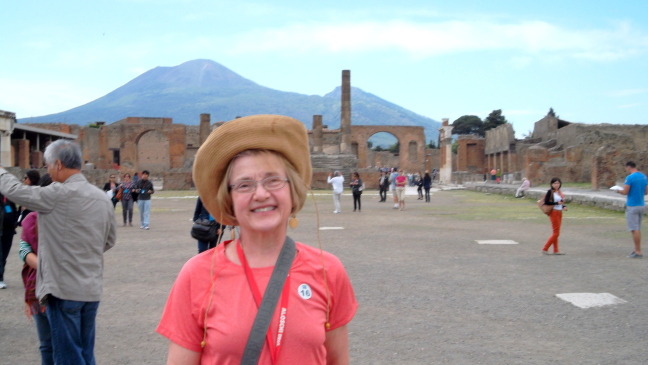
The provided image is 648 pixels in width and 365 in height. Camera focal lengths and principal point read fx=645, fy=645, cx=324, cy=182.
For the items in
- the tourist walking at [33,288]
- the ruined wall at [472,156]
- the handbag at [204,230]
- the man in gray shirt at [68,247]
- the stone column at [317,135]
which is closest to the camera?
the man in gray shirt at [68,247]

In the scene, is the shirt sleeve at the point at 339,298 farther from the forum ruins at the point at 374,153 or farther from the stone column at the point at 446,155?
the stone column at the point at 446,155

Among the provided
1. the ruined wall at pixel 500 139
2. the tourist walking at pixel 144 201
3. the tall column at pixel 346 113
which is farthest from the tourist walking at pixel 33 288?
the tall column at pixel 346 113

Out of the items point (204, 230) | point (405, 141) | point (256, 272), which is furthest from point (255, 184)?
point (405, 141)

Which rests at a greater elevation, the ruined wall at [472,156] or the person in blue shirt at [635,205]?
the ruined wall at [472,156]

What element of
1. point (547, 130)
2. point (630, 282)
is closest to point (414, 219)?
point (630, 282)

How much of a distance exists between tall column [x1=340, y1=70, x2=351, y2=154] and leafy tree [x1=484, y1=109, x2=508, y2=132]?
150 feet

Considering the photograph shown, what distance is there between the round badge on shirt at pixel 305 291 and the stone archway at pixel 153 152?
64.2 meters

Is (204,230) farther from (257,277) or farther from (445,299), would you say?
(257,277)

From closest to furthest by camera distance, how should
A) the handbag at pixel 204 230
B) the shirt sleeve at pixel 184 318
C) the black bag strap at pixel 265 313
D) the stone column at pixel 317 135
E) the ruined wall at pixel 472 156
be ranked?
the black bag strap at pixel 265 313 < the shirt sleeve at pixel 184 318 < the handbag at pixel 204 230 < the stone column at pixel 317 135 < the ruined wall at pixel 472 156

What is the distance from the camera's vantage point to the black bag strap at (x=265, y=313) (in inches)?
74.9

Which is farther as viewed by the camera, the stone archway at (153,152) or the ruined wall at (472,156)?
the stone archway at (153,152)

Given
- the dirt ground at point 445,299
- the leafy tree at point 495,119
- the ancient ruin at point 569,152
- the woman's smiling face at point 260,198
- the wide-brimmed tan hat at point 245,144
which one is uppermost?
the leafy tree at point 495,119

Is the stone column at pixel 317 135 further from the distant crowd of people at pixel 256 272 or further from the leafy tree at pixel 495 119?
the distant crowd of people at pixel 256 272

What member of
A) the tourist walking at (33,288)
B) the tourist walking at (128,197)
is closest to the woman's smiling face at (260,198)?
the tourist walking at (33,288)
